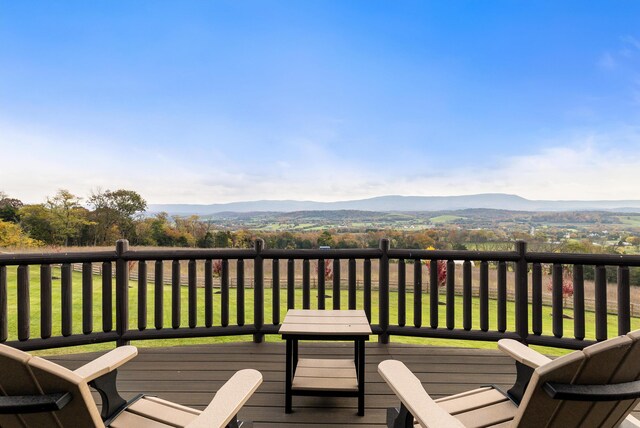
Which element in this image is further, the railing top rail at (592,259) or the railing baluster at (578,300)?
the railing baluster at (578,300)

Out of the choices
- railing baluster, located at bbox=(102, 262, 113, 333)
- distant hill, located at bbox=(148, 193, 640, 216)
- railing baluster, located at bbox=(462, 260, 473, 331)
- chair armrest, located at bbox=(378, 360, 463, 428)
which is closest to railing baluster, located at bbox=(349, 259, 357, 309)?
railing baluster, located at bbox=(462, 260, 473, 331)

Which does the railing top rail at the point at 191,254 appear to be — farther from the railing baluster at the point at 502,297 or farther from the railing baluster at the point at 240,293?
the railing baluster at the point at 502,297

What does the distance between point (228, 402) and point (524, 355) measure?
143 centimetres

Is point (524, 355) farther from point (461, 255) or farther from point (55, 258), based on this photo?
point (55, 258)

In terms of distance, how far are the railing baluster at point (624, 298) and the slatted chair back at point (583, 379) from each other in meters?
2.76

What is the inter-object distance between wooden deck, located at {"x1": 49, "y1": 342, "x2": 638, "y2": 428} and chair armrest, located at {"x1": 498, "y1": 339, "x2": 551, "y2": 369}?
1.03 m

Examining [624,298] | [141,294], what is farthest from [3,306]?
[624,298]

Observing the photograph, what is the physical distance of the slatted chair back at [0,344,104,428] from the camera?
1105mm

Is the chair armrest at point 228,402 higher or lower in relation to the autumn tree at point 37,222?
lower

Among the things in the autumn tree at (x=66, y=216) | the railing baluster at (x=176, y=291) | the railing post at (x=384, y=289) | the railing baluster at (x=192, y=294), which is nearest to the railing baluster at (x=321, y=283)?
the railing post at (x=384, y=289)

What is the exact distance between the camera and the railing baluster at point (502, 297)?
11.9 ft

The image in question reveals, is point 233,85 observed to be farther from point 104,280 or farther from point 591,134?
point 591,134

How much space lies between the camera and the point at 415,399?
4.28 ft

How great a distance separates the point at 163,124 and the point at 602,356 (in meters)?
19.0
